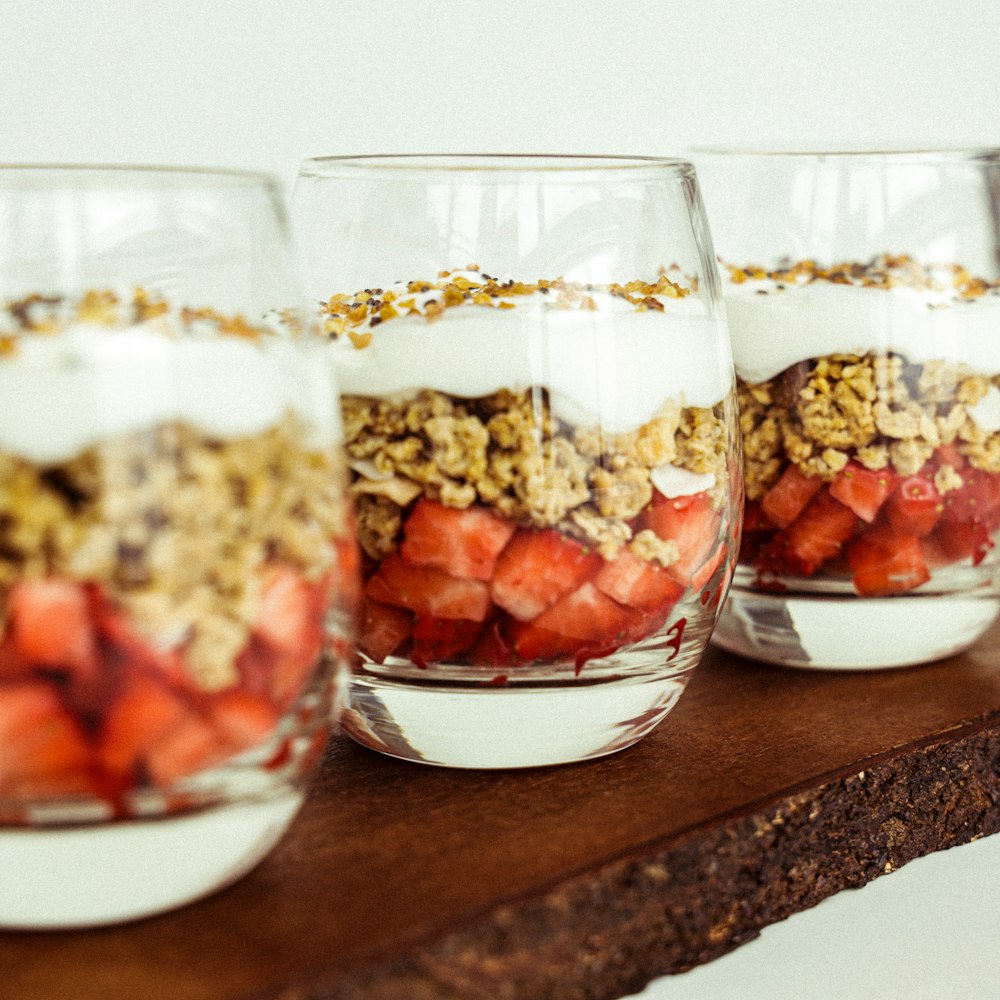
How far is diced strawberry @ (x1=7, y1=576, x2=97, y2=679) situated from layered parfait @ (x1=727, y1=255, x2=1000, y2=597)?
481 millimetres

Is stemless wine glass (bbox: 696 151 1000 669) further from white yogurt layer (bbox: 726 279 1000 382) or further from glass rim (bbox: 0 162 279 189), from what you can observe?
glass rim (bbox: 0 162 279 189)

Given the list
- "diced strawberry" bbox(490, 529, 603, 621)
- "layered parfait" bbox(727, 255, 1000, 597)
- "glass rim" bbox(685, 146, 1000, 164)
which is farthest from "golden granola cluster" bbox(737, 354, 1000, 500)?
"diced strawberry" bbox(490, 529, 603, 621)

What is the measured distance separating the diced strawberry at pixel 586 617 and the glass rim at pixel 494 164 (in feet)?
0.63

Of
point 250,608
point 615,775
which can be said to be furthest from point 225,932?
point 615,775

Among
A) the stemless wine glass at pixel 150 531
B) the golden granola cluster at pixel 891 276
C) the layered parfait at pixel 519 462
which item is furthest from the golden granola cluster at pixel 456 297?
the golden granola cluster at pixel 891 276

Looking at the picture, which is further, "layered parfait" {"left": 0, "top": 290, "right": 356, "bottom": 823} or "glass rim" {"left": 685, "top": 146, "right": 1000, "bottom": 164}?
"glass rim" {"left": 685, "top": 146, "right": 1000, "bottom": 164}

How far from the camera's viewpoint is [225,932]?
1.96 feet

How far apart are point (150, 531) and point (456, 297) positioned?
221mm

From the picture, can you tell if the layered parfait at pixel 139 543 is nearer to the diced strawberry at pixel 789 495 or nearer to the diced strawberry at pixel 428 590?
the diced strawberry at pixel 428 590

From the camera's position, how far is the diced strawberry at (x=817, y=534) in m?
0.89

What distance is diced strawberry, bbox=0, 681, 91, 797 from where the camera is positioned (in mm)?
523

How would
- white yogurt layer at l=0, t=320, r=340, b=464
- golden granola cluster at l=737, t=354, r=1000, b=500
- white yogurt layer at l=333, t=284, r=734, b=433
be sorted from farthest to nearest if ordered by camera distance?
golden granola cluster at l=737, t=354, r=1000, b=500, white yogurt layer at l=333, t=284, r=734, b=433, white yogurt layer at l=0, t=320, r=340, b=464

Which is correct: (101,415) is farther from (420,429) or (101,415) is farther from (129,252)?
(420,429)

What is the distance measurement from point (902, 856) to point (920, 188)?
0.40m
